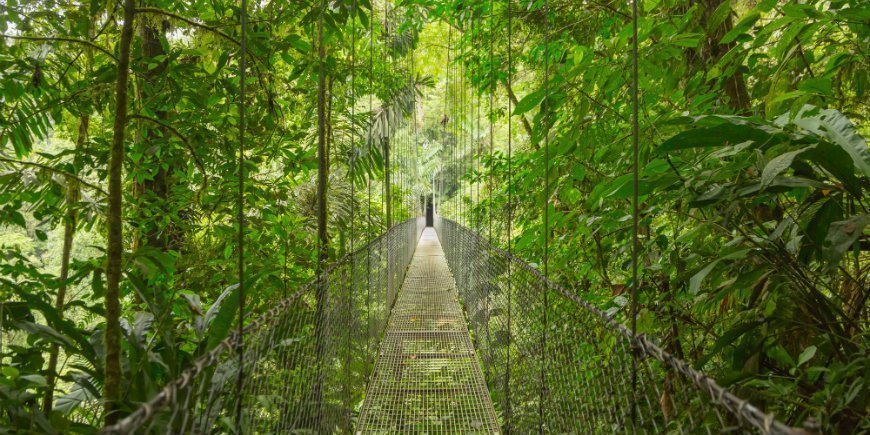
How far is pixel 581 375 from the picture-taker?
1.23 metres

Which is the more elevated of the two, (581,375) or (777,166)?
(777,166)

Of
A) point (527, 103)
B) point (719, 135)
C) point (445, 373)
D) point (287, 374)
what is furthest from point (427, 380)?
point (719, 135)

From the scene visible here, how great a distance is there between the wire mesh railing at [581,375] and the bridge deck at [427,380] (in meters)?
0.13

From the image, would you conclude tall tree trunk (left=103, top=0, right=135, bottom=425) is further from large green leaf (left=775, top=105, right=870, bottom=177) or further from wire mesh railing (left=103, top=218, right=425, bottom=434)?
large green leaf (left=775, top=105, right=870, bottom=177)

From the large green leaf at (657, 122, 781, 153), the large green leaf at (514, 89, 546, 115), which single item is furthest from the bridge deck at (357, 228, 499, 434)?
the large green leaf at (657, 122, 781, 153)

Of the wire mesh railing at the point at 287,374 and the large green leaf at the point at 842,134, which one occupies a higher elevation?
the large green leaf at the point at 842,134

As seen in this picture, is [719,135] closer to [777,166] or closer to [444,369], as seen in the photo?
[777,166]

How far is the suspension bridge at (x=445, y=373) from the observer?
2.68 feet

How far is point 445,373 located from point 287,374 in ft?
5.25

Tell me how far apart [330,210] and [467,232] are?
120 cm

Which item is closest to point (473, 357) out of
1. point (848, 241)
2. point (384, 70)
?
point (384, 70)

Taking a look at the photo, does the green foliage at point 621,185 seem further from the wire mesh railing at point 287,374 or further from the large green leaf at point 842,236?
the wire mesh railing at point 287,374

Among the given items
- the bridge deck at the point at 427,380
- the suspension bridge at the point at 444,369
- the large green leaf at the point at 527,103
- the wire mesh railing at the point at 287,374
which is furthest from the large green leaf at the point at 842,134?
the bridge deck at the point at 427,380

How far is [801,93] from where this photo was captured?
91 centimetres
